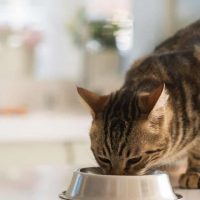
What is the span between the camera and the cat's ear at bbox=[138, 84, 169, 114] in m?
1.28

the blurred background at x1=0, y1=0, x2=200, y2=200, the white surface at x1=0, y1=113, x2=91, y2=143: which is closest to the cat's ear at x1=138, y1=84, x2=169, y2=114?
the white surface at x1=0, y1=113, x2=91, y2=143

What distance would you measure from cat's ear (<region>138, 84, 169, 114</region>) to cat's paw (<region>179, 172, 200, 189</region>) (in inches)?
10.2

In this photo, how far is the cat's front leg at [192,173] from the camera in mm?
1522

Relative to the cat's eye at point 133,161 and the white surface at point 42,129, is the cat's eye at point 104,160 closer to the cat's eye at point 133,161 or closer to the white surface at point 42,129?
the cat's eye at point 133,161

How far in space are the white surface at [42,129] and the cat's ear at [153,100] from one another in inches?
58.7

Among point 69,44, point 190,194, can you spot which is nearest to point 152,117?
point 190,194

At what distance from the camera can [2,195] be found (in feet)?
4.39

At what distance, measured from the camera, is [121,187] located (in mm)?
1178

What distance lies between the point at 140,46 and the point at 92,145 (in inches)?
85.5

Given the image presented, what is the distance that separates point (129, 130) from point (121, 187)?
0.53 ft

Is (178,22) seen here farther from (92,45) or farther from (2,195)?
(2,195)

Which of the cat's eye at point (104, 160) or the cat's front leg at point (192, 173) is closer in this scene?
the cat's eye at point (104, 160)

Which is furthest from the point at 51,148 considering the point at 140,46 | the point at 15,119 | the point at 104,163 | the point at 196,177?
the point at 104,163

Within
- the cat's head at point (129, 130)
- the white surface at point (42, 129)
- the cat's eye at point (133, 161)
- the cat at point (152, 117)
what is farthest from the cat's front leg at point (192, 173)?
the white surface at point (42, 129)
